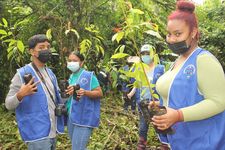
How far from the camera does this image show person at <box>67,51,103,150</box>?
4.38 metres

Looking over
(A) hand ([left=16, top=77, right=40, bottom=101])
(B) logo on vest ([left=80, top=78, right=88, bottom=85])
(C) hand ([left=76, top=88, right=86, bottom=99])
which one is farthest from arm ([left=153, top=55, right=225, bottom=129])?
(B) logo on vest ([left=80, top=78, right=88, bottom=85])

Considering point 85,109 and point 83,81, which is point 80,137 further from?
point 83,81

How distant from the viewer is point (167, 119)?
210cm

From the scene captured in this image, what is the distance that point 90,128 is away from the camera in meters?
4.48

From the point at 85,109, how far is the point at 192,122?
2.43 m

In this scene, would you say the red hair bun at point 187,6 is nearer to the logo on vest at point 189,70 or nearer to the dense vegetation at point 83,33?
the logo on vest at point 189,70

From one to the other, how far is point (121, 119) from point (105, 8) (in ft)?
7.56

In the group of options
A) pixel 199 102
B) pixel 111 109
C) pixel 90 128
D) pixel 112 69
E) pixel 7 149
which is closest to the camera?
pixel 199 102

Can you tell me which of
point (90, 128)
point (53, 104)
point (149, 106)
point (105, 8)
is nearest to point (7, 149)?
point (90, 128)

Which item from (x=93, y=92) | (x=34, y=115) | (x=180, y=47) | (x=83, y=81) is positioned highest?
(x=180, y=47)

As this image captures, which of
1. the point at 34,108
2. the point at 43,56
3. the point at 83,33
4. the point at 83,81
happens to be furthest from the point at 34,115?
the point at 83,33

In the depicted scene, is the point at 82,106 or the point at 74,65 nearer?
the point at 82,106

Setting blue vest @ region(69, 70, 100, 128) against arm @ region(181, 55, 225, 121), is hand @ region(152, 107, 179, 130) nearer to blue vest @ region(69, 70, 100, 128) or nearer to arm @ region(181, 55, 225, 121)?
arm @ region(181, 55, 225, 121)

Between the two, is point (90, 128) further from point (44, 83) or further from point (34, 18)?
point (34, 18)
